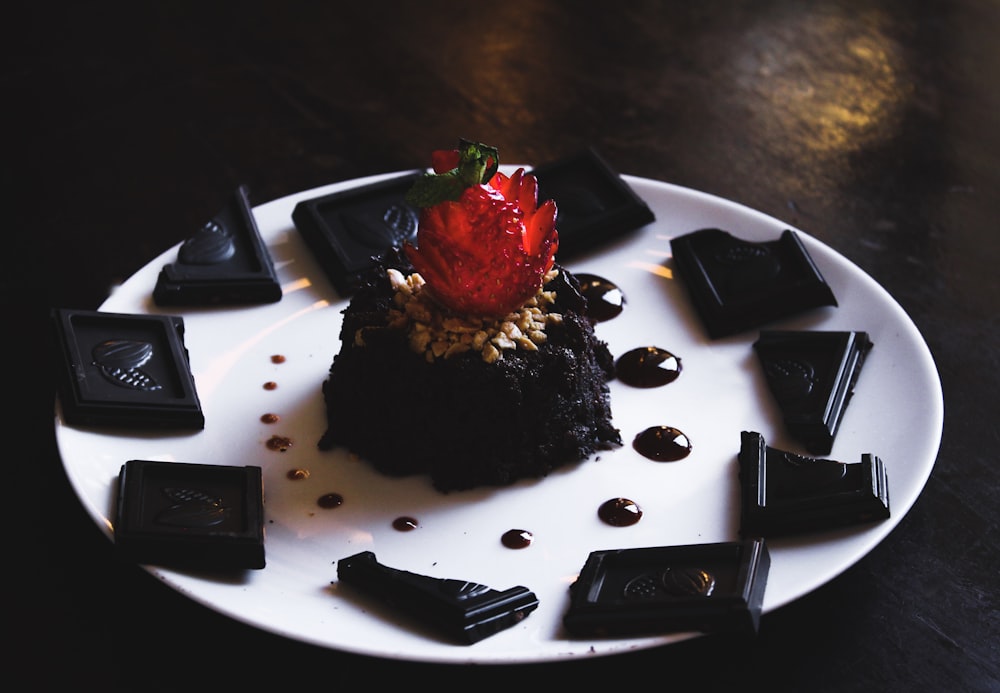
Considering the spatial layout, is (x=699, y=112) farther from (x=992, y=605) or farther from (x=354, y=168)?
(x=992, y=605)

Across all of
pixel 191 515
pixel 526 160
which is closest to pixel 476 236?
pixel 191 515

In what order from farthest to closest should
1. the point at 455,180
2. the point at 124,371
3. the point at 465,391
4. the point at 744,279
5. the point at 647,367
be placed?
the point at 744,279 < the point at 647,367 < the point at 124,371 < the point at 465,391 < the point at 455,180

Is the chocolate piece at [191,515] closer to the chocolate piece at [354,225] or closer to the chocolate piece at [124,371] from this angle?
the chocolate piece at [124,371]

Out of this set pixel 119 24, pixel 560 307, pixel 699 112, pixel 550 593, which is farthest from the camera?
pixel 119 24

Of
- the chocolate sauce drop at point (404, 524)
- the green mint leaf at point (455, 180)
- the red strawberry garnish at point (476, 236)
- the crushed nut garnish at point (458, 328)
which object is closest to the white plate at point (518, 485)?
the chocolate sauce drop at point (404, 524)

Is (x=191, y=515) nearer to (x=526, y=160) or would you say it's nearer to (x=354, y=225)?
(x=354, y=225)

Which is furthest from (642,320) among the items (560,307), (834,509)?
(834,509)
